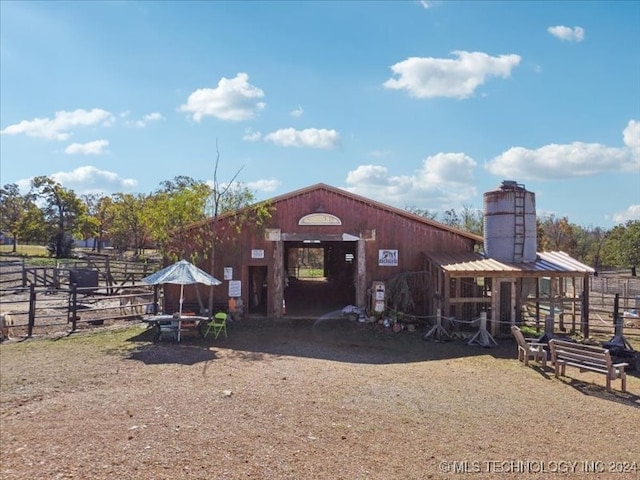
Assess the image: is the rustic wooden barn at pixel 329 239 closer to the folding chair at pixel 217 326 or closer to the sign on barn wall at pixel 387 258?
the sign on barn wall at pixel 387 258

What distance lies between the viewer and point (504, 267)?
14.1 m

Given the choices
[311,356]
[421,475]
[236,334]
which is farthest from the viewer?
[236,334]

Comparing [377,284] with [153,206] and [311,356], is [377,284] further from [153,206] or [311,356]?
[153,206]

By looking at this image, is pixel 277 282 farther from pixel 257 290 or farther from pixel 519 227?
pixel 519 227

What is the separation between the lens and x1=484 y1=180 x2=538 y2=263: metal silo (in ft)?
50.6

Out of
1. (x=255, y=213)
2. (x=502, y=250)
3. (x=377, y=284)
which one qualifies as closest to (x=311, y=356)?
(x=377, y=284)

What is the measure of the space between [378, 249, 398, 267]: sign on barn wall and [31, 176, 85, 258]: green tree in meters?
38.8

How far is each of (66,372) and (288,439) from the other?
5.92 meters

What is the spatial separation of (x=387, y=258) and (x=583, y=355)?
796cm

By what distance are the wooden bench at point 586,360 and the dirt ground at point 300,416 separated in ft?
1.10

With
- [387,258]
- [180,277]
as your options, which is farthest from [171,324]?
[387,258]

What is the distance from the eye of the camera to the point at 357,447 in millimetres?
6230

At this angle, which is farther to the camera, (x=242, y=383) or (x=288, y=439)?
(x=242, y=383)

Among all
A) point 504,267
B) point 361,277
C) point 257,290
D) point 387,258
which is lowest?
point 257,290
